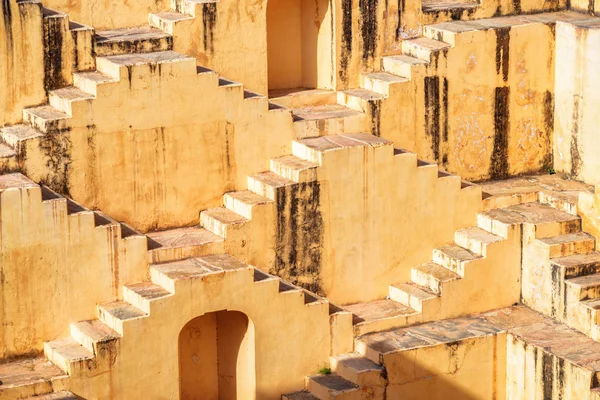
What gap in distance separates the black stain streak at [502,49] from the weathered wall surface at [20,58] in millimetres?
6657

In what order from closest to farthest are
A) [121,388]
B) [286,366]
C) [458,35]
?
[121,388] → [286,366] → [458,35]

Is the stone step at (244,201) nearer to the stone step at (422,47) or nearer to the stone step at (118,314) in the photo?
the stone step at (118,314)

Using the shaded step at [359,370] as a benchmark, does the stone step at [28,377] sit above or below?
above

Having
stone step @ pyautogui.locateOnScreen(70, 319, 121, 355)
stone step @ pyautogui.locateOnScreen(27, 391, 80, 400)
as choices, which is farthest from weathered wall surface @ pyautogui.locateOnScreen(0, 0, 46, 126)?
stone step @ pyautogui.locateOnScreen(27, 391, 80, 400)

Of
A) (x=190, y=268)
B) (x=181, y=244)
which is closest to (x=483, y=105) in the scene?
(x=181, y=244)

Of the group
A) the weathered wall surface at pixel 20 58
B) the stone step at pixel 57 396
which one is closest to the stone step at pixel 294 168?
the weathered wall surface at pixel 20 58

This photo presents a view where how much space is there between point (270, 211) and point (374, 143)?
1.79m

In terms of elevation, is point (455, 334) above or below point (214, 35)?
below

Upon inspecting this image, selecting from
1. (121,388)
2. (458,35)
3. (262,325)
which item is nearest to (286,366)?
(262,325)

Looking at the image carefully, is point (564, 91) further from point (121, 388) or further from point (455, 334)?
point (121, 388)

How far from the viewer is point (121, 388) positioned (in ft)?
65.8

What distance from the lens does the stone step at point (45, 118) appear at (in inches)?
811

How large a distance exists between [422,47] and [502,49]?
1227 millimetres

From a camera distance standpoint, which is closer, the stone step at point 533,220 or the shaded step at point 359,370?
the shaded step at point 359,370
